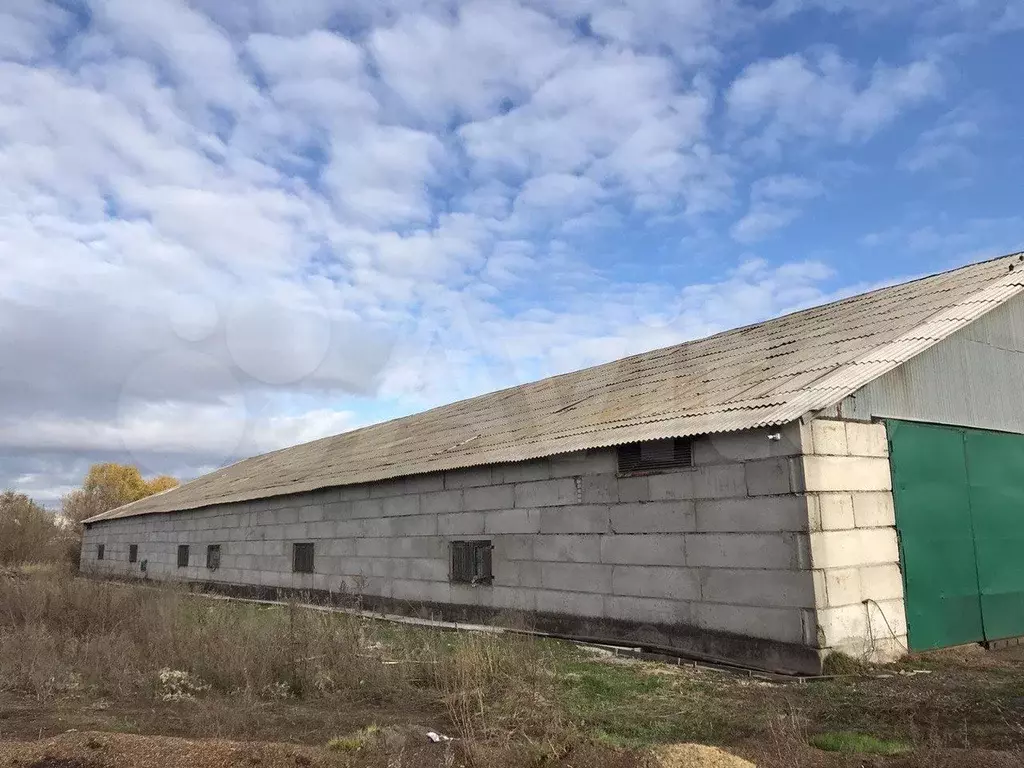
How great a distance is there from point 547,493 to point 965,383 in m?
5.88

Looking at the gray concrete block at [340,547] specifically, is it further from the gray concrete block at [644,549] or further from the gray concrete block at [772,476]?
the gray concrete block at [772,476]

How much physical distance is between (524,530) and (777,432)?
4620 mm

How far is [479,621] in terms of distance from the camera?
1227cm

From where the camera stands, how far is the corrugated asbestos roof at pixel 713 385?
9.19 metres

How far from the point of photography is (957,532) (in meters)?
9.62

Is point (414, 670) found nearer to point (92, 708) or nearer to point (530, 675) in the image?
point (530, 675)

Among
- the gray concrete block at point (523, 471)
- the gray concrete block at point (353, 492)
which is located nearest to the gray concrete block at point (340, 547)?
the gray concrete block at point (353, 492)

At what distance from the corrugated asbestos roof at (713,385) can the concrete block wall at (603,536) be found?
15.1 inches

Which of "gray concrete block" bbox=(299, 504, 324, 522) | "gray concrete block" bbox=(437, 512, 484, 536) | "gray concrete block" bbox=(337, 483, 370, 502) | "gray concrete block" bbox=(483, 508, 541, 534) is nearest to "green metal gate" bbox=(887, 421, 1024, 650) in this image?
"gray concrete block" bbox=(483, 508, 541, 534)

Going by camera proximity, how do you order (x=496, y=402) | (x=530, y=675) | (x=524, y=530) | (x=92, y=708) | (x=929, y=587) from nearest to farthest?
(x=92, y=708) → (x=530, y=675) → (x=929, y=587) → (x=524, y=530) → (x=496, y=402)

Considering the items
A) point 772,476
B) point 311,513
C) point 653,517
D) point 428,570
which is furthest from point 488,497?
point 311,513

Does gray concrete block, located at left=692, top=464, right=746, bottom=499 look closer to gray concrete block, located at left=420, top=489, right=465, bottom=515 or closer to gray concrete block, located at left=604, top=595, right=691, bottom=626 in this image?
gray concrete block, located at left=604, top=595, right=691, bottom=626

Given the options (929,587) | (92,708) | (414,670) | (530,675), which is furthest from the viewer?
(929,587)

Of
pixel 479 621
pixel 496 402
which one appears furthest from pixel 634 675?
pixel 496 402
